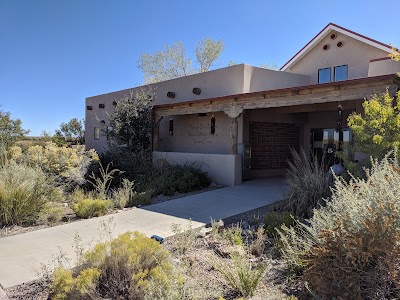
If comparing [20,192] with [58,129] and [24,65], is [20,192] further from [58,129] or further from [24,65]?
[58,129]

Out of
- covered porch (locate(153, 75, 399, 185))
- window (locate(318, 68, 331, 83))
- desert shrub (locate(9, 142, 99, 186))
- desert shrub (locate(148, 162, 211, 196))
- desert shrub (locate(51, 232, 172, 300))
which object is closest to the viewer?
desert shrub (locate(51, 232, 172, 300))

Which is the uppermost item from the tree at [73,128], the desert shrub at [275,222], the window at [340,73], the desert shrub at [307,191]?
the window at [340,73]

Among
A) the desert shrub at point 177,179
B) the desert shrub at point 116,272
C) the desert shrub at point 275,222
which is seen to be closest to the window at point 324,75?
the desert shrub at point 177,179

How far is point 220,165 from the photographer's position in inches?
489

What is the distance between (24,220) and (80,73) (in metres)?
16.5

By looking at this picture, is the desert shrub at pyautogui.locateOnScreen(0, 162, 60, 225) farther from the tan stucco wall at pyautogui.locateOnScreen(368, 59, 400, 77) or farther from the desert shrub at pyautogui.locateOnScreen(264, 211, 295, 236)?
the tan stucco wall at pyautogui.locateOnScreen(368, 59, 400, 77)

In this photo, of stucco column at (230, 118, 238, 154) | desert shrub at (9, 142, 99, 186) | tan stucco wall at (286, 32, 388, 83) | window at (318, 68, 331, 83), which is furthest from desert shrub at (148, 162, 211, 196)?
tan stucco wall at (286, 32, 388, 83)

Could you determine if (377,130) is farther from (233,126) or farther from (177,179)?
(177,179)

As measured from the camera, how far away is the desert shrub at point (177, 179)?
10.7 m

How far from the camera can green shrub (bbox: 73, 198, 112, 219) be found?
25.4 ft

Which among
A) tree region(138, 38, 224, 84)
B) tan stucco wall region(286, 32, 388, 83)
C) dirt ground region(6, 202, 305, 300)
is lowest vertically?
dirt ground region(6, 202, 305, 300)

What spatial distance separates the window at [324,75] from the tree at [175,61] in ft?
61.3

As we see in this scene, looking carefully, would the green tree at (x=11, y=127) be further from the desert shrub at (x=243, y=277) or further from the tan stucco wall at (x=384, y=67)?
the tan stucco wall at (x=384, y=67)

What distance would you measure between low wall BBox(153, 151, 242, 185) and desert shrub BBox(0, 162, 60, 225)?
6434mm
